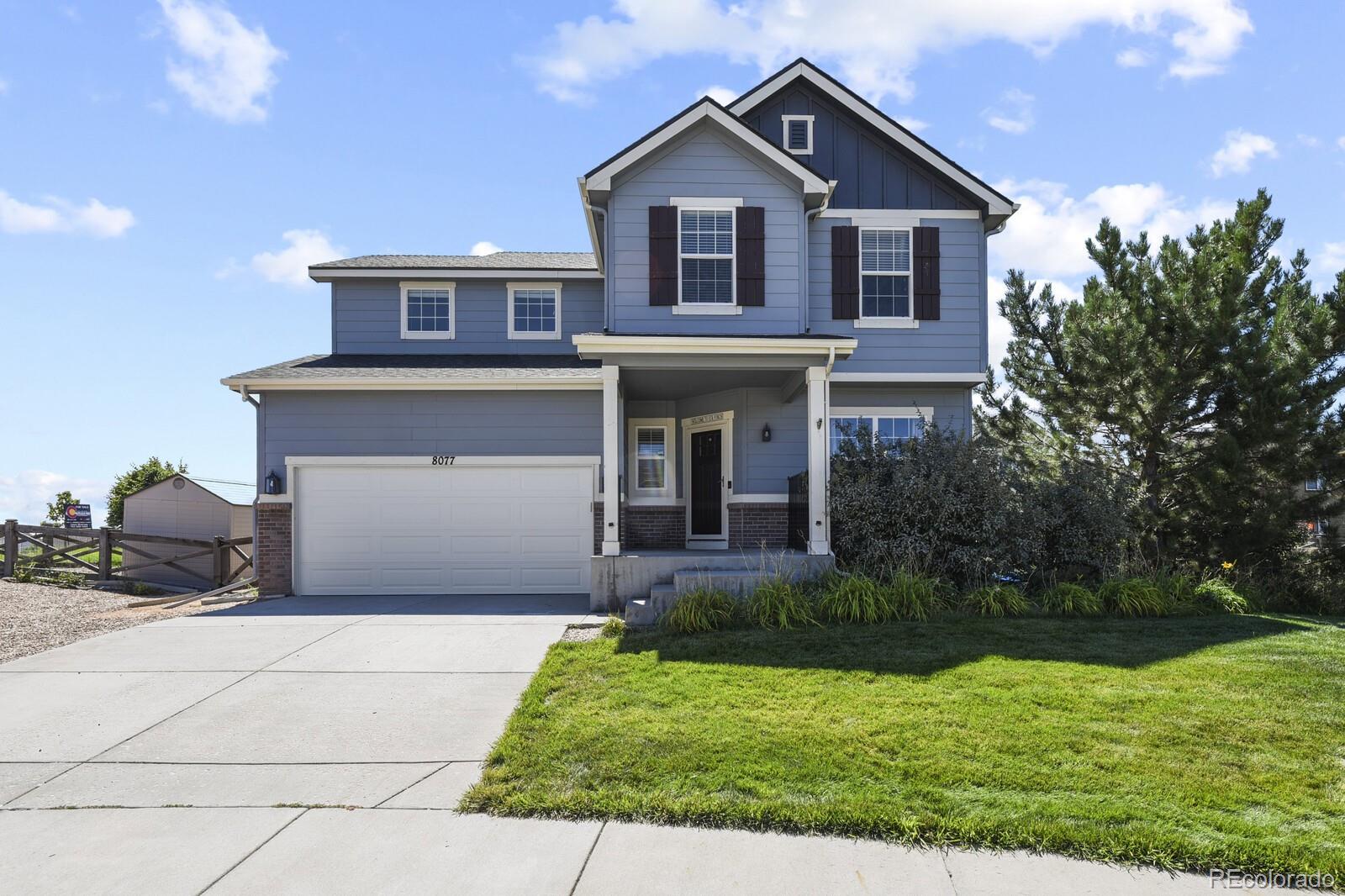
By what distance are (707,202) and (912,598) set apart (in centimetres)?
679

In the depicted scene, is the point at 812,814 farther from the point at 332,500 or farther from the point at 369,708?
the point at 332,500

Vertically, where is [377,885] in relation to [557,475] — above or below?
below

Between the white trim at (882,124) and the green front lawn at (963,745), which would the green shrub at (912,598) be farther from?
the white trim at (882,124)

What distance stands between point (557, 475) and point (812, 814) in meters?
9.45

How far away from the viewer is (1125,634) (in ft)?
27.9

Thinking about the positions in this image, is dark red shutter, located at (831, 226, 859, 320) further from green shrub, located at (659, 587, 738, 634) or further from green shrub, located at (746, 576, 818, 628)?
green shrub, located at (659, 587, 738, 634)

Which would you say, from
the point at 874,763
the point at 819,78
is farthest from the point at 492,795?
the point at 819,78

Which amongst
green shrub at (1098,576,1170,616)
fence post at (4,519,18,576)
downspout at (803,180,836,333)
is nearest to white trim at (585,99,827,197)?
downspout at (803,180,836,333)

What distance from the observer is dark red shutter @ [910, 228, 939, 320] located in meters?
13.5

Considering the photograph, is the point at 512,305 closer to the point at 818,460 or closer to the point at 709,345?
the point at 709,345

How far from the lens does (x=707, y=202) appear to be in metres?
12.7

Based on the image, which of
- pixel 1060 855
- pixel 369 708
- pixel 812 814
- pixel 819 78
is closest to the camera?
pixel 1060 855

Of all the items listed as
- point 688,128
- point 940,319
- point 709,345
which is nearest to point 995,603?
point 709,345

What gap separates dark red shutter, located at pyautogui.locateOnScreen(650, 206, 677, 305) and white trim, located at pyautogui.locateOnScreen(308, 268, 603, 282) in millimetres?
2680
